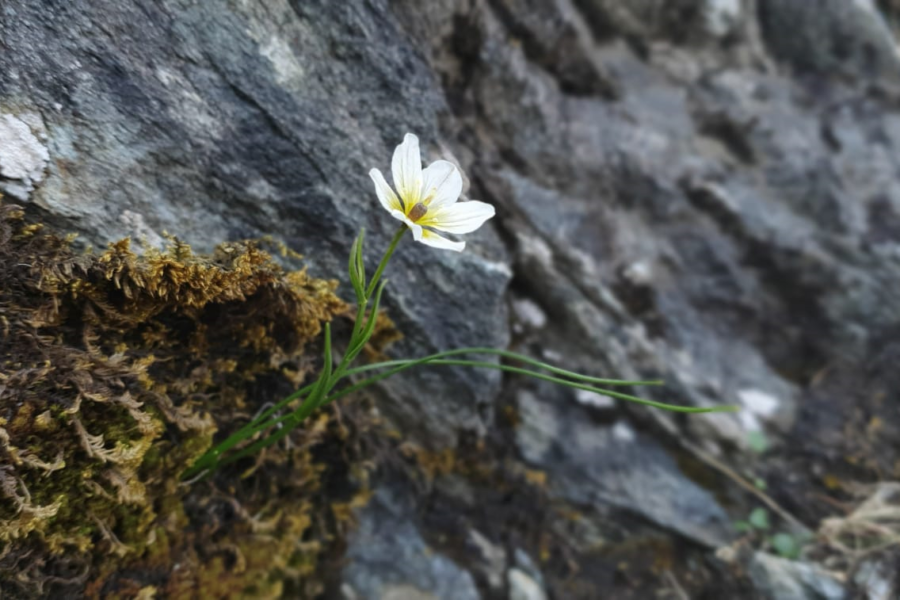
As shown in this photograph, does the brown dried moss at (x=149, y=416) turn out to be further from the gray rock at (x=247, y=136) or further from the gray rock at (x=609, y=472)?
the gray rock at (x=609, y=472)

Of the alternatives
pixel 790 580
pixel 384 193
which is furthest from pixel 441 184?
pixel 790 580

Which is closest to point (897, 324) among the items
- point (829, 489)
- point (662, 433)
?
point (829, 489)

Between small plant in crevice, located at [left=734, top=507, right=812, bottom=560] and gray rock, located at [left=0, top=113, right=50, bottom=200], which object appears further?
small plant in crevice, located at [left=734, top=507, right=812, bottom=560]

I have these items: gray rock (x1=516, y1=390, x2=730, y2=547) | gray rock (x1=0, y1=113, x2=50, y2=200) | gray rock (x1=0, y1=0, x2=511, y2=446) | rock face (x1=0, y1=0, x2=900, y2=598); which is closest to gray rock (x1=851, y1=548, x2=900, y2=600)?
rock face (x1=0, y1=0, x2=900, y2=598)

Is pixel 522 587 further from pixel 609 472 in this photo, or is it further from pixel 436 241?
pixel 436 241

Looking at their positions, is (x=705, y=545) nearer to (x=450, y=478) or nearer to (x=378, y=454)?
(x=450, y=478)

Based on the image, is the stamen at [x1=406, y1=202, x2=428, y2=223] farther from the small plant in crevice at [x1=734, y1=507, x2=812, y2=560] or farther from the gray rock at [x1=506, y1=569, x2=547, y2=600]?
the small plant in crevice at [x1=734, y1=507, x2=812, y2=560]
